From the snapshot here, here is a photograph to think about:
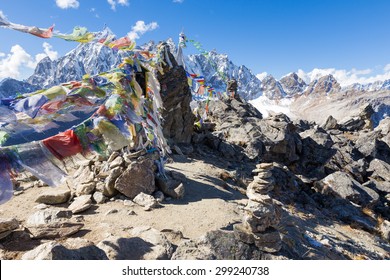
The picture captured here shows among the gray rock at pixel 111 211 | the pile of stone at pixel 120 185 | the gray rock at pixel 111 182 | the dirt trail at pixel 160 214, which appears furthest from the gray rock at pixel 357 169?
the gray rock at pixel 111 211

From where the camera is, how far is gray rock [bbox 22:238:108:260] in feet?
18.6

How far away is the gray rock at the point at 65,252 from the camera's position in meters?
5.67

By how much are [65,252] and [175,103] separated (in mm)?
17745

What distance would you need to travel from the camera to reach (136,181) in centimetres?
1177

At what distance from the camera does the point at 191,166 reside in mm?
17266

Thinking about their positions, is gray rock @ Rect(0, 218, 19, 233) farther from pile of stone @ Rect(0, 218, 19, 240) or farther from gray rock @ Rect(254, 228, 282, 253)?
gray rock @ Rect(254, 228, 282, 253)

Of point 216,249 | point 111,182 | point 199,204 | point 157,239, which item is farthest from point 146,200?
point 216,249

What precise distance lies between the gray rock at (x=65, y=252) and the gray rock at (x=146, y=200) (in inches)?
164

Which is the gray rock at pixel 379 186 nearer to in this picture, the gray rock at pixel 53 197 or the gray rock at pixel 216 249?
the gray rock at pixel 216 249

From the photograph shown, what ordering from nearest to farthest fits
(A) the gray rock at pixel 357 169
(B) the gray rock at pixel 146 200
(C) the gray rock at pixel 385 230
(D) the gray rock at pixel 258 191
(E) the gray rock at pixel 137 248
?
(E) the gray rock at pixel 137 248, (D) the gray rock at pixel 258 191, (B) the gray rock at pixel 146 200, (C) the gray rock at pixel 385 230, (A) the gray rock at pixel 357 169

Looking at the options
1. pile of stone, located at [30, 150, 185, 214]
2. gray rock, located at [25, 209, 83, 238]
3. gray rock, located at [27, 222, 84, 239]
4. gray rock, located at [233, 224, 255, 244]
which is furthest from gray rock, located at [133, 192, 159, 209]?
gray rock, located at [233, 224, 255, 244]

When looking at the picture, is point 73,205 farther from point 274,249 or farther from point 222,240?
point 274,249

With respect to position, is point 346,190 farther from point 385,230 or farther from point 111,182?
point 111,182

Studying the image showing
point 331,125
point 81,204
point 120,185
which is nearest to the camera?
point 81,204
